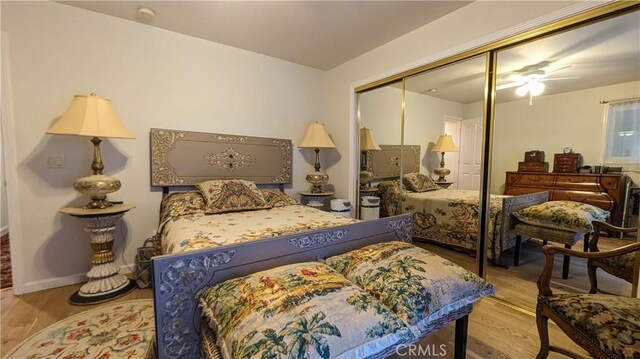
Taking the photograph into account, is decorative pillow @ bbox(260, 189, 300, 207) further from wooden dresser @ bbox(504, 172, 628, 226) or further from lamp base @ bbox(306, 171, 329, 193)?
wooden dresser @ bbox(504, 172, 628, 226)

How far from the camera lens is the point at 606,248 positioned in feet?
5.27

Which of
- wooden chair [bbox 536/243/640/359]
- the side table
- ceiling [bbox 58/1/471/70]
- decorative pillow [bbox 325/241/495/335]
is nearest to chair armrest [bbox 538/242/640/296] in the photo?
wooden chair [bbox 536/243/640/359]

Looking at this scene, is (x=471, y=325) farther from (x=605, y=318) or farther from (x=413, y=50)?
(x=413, y=50)

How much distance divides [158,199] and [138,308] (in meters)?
1.08

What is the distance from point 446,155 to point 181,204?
254cm

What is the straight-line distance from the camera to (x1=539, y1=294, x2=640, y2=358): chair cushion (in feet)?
3.31

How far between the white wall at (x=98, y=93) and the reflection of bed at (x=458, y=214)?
206 centimetres

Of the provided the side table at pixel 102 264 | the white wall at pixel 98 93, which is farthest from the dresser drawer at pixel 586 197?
the side table at pixel 102 264

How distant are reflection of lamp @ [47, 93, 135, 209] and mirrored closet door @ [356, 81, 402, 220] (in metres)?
2.45

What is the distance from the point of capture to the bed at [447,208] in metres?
2.13

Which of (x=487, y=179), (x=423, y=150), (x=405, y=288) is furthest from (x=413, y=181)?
(x=405, y=288)

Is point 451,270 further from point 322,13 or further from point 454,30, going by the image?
point 322,13

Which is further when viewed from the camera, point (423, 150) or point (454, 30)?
point (423, 150)

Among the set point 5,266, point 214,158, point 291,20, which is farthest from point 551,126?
point 5,266
